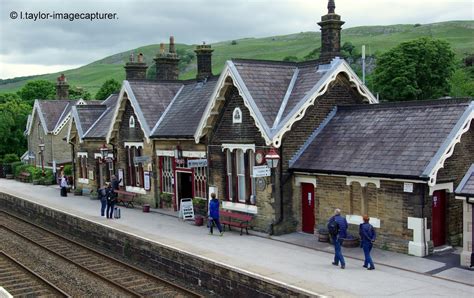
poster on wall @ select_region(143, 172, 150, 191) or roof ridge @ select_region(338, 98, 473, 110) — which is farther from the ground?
roof ridge @ select_region(338, 98, 473, 110)

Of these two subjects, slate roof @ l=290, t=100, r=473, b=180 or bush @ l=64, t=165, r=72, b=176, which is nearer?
slate roof @ l=290, t=100, r=473, b=180

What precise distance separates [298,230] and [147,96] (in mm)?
11440

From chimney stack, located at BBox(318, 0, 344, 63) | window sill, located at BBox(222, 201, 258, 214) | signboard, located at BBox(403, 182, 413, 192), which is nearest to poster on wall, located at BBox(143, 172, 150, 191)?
window sill, located at BBox(222, 201, 258, 214)

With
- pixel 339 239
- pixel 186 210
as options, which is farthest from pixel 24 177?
pixel 339 239

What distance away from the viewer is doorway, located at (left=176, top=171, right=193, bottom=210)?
77.6 ft

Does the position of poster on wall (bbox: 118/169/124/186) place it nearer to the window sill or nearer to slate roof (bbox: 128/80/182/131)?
slate roof (bbox: 128/80/182/131)

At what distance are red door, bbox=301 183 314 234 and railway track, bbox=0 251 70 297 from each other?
26.3 feet

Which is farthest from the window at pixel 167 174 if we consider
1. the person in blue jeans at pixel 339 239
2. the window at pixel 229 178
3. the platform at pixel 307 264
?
the person in blue jeans at pixel 339 239

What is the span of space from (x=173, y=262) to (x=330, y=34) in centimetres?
1015

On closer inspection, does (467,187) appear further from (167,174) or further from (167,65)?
(167,65)

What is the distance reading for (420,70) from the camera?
61125 millimetres

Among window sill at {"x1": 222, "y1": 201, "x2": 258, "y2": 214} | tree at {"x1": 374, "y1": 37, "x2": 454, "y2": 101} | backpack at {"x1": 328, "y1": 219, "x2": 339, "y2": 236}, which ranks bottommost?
window sill at {"x1": 222, "y1": 201, "x2": 258, "y2": 214}

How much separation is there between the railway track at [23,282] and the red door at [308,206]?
8.02 metres

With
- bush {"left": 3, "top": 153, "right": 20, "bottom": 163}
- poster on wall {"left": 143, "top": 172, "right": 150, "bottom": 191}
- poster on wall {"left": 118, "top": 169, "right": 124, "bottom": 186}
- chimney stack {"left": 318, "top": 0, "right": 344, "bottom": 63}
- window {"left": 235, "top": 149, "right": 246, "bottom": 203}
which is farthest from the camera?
bush {"left": 3, "top": 153, "right": 20, "bottom": 163}
